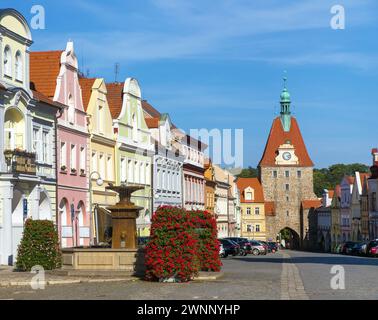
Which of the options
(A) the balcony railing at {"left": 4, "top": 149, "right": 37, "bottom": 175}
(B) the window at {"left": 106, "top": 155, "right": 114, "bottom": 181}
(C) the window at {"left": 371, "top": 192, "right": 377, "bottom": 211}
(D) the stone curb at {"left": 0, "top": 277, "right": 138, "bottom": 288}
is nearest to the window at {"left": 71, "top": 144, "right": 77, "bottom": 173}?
(B) the window at {"left": 106, "top": 155, "right": 114, "bottom": 181}

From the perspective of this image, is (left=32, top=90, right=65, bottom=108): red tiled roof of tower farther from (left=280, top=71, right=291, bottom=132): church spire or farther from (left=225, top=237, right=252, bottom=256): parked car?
(left=280, top=71, right=291, bottom=132): church spire

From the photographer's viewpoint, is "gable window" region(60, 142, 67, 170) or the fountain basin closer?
the fountain basin

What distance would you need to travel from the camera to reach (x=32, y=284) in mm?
24594

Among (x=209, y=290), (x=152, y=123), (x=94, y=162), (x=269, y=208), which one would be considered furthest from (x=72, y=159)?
(x=269, y=208)

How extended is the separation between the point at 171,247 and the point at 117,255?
363cm

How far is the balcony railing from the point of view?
37.2 meters

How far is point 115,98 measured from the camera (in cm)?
5872

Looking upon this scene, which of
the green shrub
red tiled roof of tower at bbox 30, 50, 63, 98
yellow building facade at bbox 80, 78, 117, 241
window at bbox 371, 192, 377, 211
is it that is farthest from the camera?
window at bbox 371, 192, 377, 211

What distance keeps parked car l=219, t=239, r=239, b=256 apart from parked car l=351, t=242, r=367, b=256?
13296 mm

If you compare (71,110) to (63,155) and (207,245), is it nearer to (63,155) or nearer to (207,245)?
(63,155)
